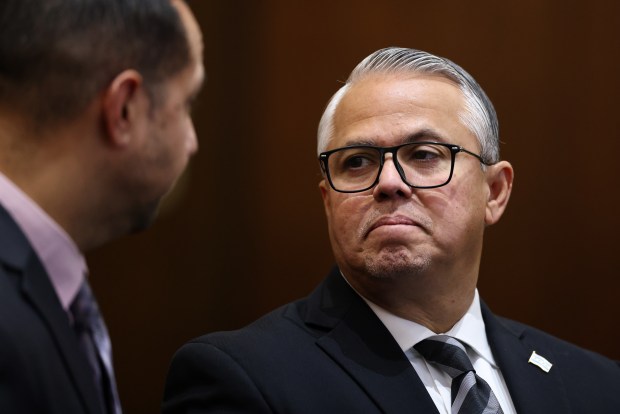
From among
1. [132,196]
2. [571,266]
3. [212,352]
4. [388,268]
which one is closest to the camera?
[132,196]

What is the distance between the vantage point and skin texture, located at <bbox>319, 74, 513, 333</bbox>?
6.89ft

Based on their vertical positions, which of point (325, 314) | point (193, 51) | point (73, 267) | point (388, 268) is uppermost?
point (193, 51)

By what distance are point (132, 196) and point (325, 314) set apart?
3.05 feet

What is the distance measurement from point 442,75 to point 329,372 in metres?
0.83

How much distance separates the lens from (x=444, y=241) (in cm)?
214

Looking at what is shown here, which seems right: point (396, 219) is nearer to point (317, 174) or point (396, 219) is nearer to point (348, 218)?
point (348, 218)

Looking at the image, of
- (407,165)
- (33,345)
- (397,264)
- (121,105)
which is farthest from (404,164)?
(33,345)

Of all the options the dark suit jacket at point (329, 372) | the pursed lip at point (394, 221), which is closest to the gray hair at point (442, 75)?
the pursed lip at point (394, 221)

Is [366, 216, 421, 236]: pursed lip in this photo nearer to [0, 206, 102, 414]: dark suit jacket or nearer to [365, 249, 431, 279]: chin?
[365, 249, 431, 279]: chin

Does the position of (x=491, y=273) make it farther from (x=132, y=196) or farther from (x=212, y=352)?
(x=132, y=196)

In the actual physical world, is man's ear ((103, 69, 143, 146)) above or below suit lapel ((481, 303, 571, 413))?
above

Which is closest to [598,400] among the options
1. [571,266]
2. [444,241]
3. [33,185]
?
[444,241]

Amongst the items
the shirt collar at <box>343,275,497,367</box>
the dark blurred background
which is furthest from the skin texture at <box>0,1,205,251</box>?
the dark blurred background

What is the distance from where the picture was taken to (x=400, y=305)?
216 centimetres
